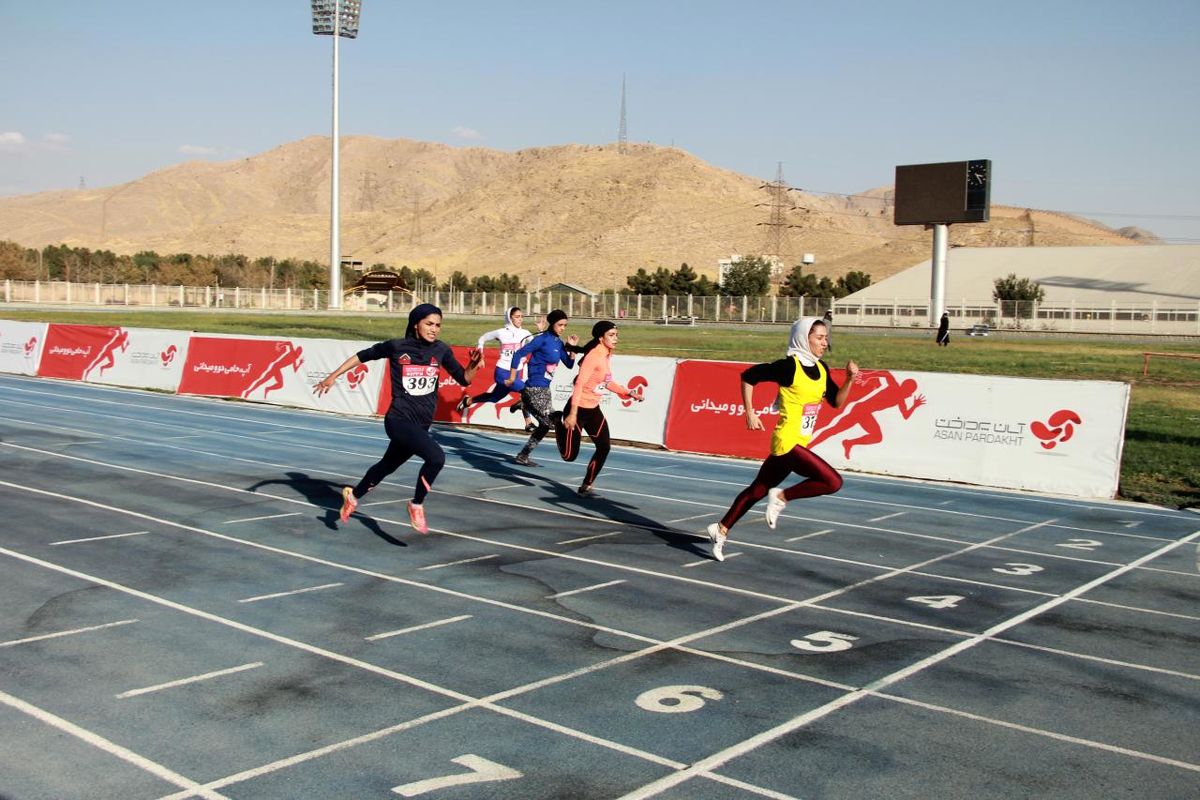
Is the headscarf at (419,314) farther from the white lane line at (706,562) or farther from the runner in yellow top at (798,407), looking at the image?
the white lane line at (706,562)

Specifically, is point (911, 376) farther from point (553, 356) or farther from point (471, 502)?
point (471, 502)

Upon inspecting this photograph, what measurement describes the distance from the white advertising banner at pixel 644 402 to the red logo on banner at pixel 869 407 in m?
3.01

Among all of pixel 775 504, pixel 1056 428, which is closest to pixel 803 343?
Answer: pixel 775 504

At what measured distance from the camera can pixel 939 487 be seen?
16312 millimetres

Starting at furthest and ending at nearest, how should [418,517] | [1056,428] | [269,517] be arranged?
[1056,428]
[269,517]
[418,517]

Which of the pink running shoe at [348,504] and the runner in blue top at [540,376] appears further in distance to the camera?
the runner in blue top at [540,376]

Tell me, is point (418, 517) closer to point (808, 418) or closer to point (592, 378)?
point (592, 378)

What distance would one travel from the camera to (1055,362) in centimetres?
3922

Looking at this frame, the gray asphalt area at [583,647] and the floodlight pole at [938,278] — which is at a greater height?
the floodlight pole at [938,278]

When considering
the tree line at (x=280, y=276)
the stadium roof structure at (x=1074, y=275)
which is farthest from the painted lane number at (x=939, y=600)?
the tree line at (x=280, y=276)

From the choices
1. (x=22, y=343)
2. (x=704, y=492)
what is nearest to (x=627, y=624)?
(x=704, y=492)

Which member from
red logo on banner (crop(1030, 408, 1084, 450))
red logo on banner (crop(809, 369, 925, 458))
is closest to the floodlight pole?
red logo on banner (crop(809, 369, 925, 458))

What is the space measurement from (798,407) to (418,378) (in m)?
3.57

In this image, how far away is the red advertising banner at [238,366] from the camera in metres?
26.5
